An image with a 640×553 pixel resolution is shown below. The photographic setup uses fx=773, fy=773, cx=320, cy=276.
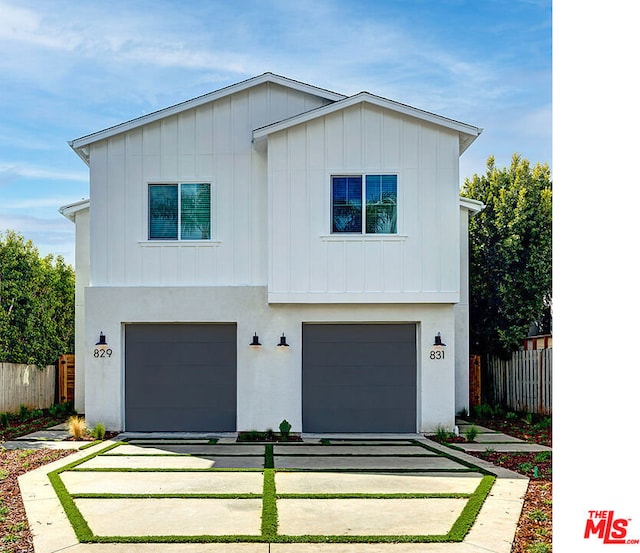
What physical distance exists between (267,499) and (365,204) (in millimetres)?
7061

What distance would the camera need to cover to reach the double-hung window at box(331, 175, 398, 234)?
14.2 meters

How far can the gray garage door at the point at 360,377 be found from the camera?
1468cm

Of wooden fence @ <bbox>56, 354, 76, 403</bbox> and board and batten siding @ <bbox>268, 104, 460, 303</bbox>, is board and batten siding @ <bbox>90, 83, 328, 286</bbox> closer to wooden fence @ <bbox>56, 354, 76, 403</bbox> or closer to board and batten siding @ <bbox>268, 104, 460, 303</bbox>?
board and batten siding @ <bbox>268, 104, 460, 303</bbox>

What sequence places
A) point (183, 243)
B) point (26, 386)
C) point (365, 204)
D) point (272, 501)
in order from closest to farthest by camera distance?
point (272, 501), point (365, 204), point (183, 243), point (26, 386)

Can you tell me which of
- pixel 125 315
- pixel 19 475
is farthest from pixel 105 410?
pixel 19 475

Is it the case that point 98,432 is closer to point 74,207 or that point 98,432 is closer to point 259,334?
point 259,334

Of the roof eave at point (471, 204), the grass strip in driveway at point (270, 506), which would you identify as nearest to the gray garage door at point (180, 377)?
the grass strip in driveway at point (270, 506)

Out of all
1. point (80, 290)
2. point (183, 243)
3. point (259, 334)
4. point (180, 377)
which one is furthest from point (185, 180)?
point (80, 290)

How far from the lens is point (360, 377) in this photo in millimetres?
14711

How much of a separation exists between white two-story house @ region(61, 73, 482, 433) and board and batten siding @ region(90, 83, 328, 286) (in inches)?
1.1

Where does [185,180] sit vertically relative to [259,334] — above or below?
above
